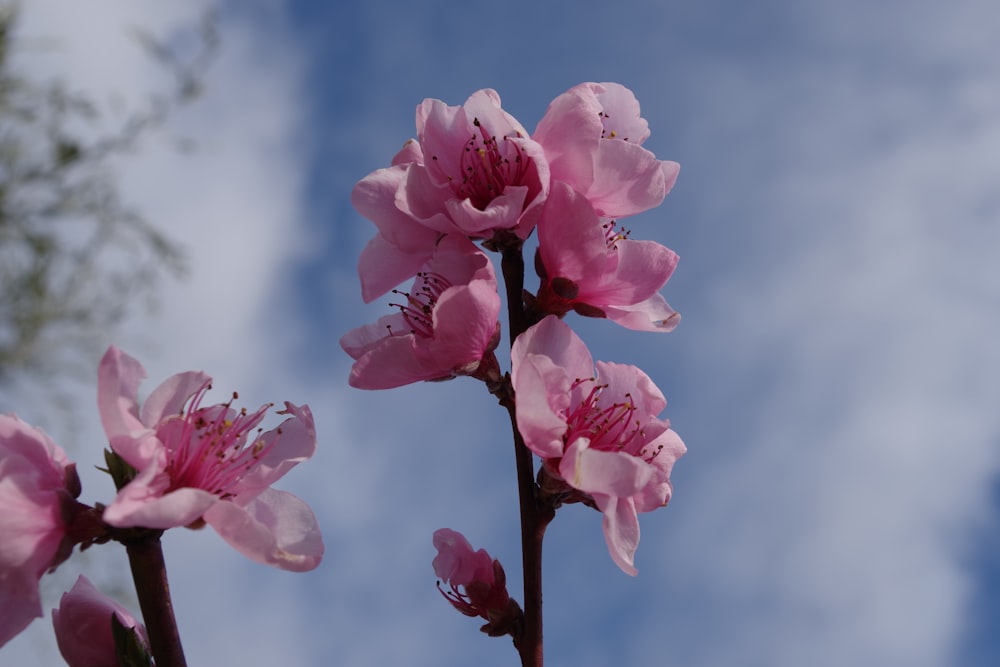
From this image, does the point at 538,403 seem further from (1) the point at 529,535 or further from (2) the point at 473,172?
(2) the point at 473,172

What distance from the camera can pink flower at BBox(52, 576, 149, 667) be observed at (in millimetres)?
840

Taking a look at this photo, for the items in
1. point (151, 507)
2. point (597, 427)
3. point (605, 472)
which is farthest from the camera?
point (597, 427)

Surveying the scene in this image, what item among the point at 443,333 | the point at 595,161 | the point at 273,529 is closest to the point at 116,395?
the point at 273,529

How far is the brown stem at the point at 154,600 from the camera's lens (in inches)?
29.9

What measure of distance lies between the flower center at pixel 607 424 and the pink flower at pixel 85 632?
17.8 inches


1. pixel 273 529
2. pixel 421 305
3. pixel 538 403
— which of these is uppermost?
pixel 421 305

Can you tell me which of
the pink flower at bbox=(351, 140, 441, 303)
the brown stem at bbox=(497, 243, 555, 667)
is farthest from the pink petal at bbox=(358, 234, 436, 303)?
the brown stem at bbox=(497, 243, 555, 667)

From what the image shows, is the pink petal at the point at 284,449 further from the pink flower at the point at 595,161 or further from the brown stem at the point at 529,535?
the pink flower at the point at 595,161

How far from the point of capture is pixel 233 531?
30.1 inches

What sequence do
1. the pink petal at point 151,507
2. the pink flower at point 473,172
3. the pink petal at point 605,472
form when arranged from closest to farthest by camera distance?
1. the pink petal at point 151,507
2. the pink petal at point 605,472
3. the pink flower at point 473,172

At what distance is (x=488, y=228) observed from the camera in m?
0.90

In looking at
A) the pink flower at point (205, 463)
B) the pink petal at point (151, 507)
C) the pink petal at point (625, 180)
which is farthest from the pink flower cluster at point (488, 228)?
the pink petal at point (151, 507)

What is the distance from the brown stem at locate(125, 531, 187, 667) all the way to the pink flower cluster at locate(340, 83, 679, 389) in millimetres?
247

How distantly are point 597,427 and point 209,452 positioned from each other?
0.37 metres
